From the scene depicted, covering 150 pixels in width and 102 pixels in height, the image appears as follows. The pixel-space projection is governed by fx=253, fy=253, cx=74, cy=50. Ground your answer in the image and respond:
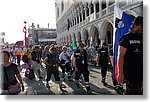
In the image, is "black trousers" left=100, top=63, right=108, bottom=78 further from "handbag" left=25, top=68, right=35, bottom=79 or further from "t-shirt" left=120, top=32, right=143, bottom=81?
"handbag" left=25, top=68, right=35, bottom=79

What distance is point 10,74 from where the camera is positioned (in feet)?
11.0

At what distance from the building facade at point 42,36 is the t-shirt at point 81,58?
1.37 feet

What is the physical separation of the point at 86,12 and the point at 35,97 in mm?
1616

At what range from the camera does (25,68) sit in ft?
12.9

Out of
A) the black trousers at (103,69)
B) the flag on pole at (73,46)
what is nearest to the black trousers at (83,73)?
the black trousers at (103,69)

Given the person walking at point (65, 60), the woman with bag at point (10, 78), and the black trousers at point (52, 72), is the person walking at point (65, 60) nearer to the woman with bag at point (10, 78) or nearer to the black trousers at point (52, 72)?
the black trousers at point (52, 72)

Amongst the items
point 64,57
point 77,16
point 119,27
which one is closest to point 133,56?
point 119,27

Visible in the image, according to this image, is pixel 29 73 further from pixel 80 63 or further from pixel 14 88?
pixel 80 63

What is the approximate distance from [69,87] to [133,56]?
108 centimetres

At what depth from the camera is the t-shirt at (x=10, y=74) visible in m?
3.35

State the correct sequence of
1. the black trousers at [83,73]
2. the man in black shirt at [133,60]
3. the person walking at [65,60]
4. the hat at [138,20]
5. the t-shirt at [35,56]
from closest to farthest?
the man in black shirt at [133,60] → the hat at [138,20] → the black trousers at [83,73] → the person walking at [65,60] → the t-shirt at [35,56]

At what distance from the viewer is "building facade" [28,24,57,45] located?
390cm

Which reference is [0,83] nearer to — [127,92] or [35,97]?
[35,97]

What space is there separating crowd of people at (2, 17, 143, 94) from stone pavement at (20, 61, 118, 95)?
2.5 inches
